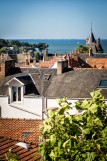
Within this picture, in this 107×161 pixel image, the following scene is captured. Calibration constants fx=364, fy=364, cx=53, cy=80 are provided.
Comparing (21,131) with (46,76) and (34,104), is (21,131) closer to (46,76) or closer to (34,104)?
(34,104)

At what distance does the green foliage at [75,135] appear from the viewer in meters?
6.82

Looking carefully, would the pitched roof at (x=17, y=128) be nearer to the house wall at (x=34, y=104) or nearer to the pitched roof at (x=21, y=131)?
the pitched roof at (x=21, y=131)

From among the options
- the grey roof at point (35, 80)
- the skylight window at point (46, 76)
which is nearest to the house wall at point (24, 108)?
the grey roof at point (35, 80)

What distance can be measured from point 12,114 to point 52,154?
91.3 ft

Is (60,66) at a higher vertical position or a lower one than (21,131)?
higher

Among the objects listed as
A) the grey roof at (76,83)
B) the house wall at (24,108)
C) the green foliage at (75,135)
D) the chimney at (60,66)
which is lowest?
the house wall at (24,108)

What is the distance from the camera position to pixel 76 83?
34.5 m

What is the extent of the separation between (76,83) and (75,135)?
90.5ft

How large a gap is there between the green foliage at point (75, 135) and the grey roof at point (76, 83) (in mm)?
24741

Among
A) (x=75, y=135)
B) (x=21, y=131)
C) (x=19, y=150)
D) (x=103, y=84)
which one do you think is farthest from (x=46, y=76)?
(x=75, y=135)

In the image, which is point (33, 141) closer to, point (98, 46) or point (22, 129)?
point (22, 129)

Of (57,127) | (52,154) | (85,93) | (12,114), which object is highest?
(57,127)

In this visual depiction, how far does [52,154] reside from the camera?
22.5 ft

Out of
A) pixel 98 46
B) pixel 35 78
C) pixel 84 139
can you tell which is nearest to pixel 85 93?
pixel 35 78
